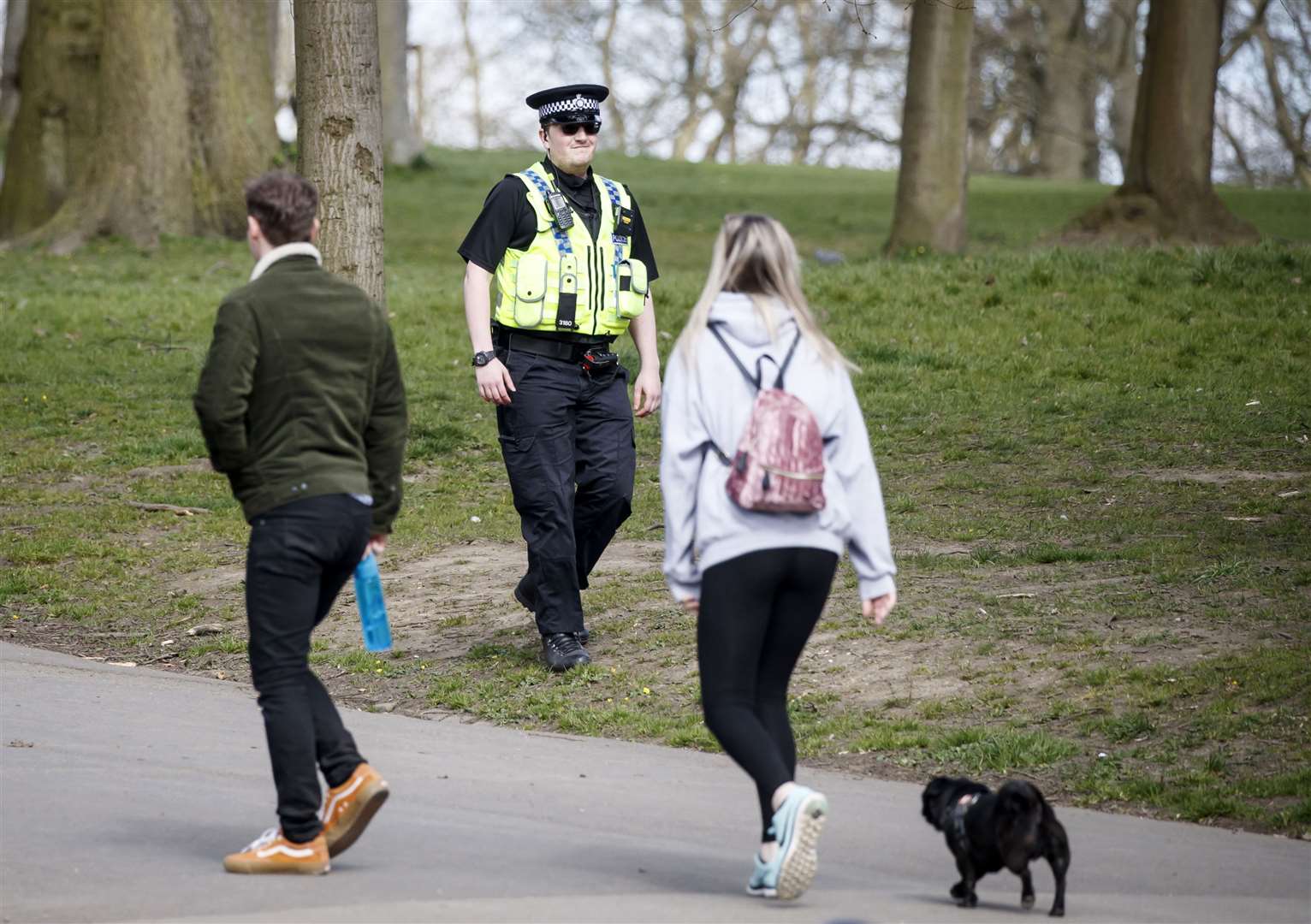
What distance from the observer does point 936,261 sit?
1703 centimetres

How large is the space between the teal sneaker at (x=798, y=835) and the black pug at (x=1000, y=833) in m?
0.38

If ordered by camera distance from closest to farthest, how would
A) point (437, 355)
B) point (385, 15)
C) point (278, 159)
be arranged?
point (437, 355) < point (278, 159) < point (385, 15)

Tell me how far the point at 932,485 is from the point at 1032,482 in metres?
0.61

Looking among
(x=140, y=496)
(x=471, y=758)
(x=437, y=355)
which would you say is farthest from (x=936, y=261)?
(x=471, y=758)

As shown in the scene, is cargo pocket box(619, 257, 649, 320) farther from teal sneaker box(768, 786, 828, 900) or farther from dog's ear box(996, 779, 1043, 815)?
dog's ear box(996, 779, 1043, 815)

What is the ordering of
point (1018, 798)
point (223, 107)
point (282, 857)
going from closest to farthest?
1. point (1018, 798)
2. point (282, 857)
3. point (223, 107)

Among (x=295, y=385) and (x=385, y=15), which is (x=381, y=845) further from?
(x=385, y=15)

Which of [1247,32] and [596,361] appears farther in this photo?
[1247,32]

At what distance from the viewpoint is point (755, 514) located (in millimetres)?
4504

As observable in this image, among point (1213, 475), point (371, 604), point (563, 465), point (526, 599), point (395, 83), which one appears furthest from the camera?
point (395, 83)

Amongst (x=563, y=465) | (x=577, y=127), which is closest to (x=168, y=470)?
(x=563, y=465)

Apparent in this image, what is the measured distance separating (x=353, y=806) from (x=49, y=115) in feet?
64.3

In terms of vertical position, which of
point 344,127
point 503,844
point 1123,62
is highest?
point 1123,62

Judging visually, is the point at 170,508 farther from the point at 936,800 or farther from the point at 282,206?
the point at 936,800
